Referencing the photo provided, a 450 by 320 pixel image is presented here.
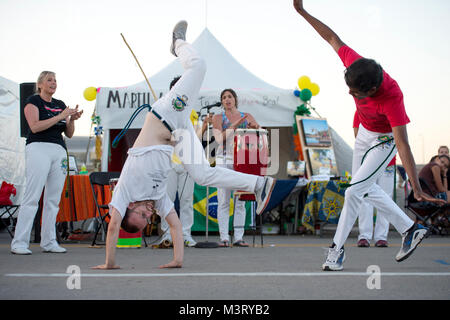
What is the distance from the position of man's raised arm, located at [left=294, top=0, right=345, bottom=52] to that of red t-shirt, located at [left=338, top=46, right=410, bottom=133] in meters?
0.07

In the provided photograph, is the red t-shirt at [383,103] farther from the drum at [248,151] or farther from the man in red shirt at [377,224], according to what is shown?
the man in red shirt at [377,224]

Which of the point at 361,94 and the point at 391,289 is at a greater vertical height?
the point at 361,94

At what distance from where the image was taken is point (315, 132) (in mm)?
10133

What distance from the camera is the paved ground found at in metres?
2.83

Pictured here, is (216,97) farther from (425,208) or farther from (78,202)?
(425,208)

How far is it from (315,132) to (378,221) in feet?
11.8

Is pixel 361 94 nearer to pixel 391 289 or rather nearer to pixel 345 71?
pixel 345 71

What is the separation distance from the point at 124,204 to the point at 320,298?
71.2 inches

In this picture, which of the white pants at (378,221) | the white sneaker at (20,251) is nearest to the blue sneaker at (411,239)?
the white pants at (378,221)

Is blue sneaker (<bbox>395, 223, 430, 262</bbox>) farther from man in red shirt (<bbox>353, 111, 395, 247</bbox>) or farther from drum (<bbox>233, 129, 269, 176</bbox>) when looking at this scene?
drum (<bbox>233, 129, 269, 176</bbox>)

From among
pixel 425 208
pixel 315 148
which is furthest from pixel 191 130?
pixel 315 148
